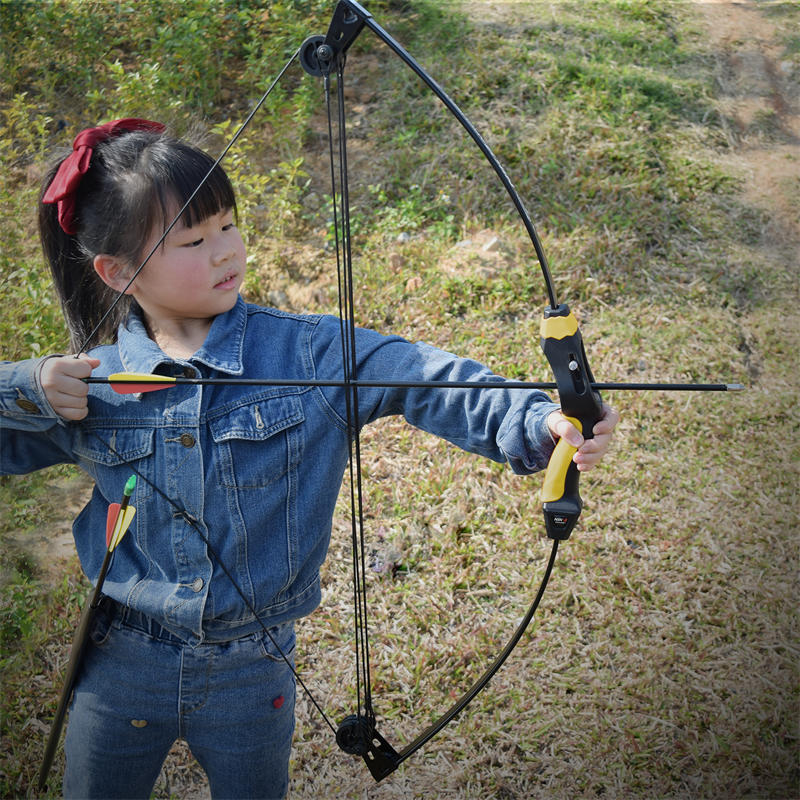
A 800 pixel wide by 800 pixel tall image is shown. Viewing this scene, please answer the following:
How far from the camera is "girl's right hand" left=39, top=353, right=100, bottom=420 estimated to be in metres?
1.26

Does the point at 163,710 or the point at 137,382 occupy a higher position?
the point at 137,382

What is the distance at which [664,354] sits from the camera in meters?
2.88

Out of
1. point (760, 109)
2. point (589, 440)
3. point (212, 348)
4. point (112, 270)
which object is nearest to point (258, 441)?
point (212, 348)

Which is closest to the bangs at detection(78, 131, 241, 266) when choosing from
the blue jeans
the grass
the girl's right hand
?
the girl's right hand

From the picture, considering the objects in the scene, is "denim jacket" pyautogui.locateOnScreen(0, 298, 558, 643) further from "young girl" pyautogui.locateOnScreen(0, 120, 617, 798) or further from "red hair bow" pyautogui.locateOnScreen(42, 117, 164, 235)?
"red hair bow" pyautogui.locateOnScreen(42, 117, 164, 235)

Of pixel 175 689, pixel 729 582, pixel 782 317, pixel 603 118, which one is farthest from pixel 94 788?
pixel 603 118

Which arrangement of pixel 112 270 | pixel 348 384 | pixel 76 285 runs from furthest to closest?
pixel 76 285 < pixel 112 270 < pixel 348 384

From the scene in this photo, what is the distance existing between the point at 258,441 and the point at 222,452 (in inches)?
2.4

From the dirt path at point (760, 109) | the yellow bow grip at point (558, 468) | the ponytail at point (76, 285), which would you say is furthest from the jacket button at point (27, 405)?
the dirt path at point (760, 109)

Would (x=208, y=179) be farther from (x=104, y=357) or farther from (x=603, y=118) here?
(x=603, y=118)

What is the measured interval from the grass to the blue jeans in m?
0.79

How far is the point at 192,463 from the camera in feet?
4.34

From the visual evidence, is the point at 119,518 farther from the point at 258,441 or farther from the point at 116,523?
the point at 258,441

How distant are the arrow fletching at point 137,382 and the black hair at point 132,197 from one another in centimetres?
24
